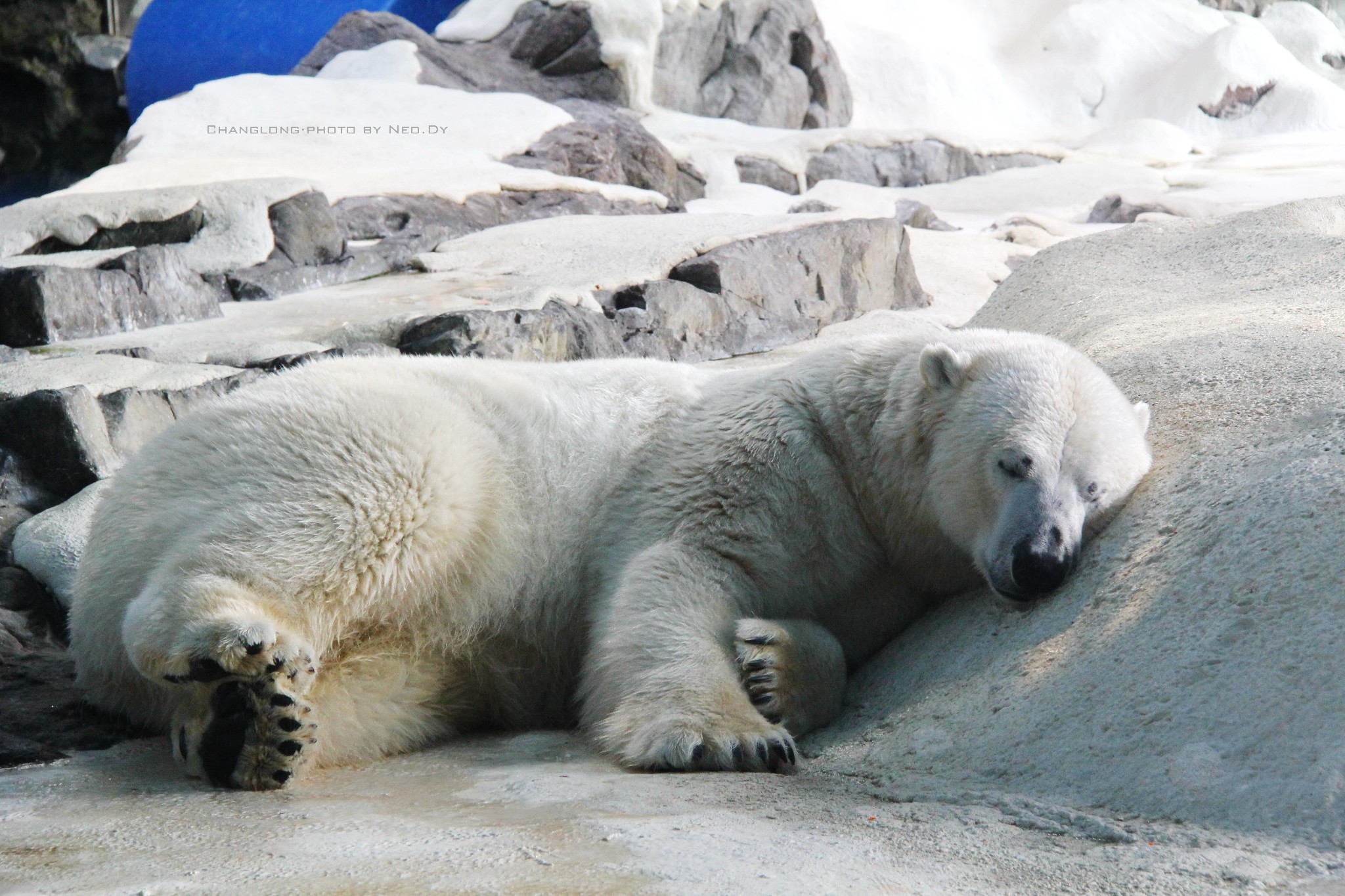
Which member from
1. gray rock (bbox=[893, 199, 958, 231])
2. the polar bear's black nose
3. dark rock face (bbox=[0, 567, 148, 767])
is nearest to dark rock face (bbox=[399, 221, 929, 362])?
dark rock face (bbox=[0, 567, 148, 767])

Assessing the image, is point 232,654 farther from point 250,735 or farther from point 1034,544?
point 1034,544

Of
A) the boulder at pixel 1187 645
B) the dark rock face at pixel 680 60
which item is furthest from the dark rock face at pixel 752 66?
the boulder at pixel 1187 645

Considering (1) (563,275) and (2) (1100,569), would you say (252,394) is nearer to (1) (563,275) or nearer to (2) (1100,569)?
(2) (1100,569)

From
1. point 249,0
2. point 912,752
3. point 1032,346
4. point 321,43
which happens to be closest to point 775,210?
point 321,43

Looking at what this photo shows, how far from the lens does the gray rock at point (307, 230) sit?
25.3 ft

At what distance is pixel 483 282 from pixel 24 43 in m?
13.4

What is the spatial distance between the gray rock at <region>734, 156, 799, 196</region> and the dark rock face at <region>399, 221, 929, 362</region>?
509 centimetres

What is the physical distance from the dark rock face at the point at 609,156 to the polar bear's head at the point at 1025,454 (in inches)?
325

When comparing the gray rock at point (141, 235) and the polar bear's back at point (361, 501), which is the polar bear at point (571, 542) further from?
the gray rock at point (141, 235)

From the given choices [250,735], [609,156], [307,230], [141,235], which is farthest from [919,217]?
[250,735]

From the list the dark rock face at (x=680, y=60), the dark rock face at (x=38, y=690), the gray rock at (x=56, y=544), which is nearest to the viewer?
the dark rock face at (x=38, y=690)

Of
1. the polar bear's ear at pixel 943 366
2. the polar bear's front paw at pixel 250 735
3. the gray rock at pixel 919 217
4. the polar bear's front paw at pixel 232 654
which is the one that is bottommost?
the gray rock at pixel 919 217

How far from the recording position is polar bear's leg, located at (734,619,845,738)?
269 cm

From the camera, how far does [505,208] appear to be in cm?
954
